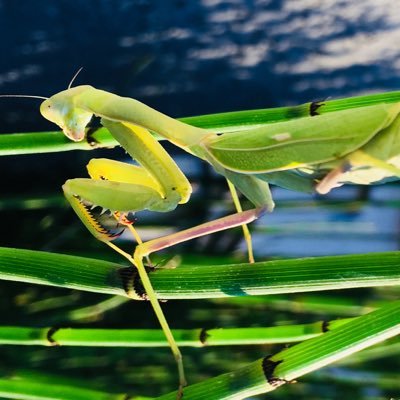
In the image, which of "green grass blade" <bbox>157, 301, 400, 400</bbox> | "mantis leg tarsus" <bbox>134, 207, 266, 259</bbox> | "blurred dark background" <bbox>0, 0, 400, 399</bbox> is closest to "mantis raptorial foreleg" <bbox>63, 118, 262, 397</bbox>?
"mantis leg tarsus" <bbox>134, 207, 266, 259</bbox>

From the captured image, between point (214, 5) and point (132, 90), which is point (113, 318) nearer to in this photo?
point (132, 90)

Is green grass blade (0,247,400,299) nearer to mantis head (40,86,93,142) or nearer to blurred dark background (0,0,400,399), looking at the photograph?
mantis head (40,86,93,142)

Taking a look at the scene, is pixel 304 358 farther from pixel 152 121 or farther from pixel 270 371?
pixel 152 121

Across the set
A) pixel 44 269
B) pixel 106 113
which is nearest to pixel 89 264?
pixel 44 269

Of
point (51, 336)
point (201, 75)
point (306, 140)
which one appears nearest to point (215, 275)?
point (306, 140)

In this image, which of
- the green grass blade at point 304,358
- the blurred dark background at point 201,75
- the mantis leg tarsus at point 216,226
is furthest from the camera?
the blurred dark background at point 201,75

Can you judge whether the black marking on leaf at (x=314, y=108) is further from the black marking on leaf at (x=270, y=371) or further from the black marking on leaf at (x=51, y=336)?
the black marking on leaf at (x=51, y=336)

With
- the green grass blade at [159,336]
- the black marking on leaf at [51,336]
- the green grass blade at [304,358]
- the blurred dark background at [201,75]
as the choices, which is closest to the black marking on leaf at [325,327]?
the green grass blade at [159,336]
